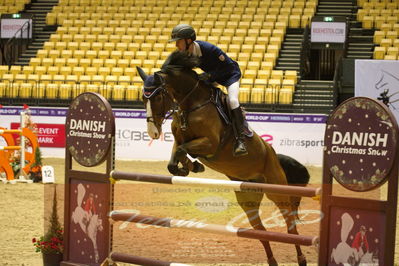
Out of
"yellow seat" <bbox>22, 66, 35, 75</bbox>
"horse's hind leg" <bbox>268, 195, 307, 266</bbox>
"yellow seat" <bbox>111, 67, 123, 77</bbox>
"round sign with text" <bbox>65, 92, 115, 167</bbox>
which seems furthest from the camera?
"yellow seat" <bbox>22, 66, 35, 75</bbox>

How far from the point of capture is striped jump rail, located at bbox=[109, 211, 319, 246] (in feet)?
13.1

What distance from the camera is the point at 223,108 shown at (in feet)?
20.9

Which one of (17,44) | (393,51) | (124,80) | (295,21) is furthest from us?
(17,44)

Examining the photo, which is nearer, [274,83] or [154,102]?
[154,102]

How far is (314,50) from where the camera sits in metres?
18.9

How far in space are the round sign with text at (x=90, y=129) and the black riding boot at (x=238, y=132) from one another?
1546mm

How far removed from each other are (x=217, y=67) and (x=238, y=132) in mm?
639

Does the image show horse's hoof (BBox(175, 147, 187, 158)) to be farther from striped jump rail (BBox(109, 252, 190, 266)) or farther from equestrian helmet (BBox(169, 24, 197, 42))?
striped jump rail (BBox(109, 252, 190, 266))

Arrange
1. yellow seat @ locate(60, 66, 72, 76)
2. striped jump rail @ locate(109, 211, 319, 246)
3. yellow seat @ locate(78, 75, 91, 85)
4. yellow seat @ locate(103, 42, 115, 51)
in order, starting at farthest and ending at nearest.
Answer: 1. yellow seat @ locate(103, 42, 115, 51)
2. yellow seat @ locate(60, 66, 72, 76)
3. yellow seat @ locate(78, 75, 91, 85)
4. striped jump rail @ locate(109, 211, 319, 246)

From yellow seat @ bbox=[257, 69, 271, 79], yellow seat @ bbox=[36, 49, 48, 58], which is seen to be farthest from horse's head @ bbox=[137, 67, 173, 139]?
yellow seat @ bbox=[36, 49, 48, 58]

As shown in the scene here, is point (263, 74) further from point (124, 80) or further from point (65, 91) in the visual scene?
point (65, 91)

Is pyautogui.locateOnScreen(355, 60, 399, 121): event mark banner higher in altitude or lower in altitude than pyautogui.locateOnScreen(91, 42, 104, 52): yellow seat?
lower

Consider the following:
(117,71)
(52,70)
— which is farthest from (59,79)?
(117,71)

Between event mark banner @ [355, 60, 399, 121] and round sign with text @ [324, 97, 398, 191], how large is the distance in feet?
36.6
